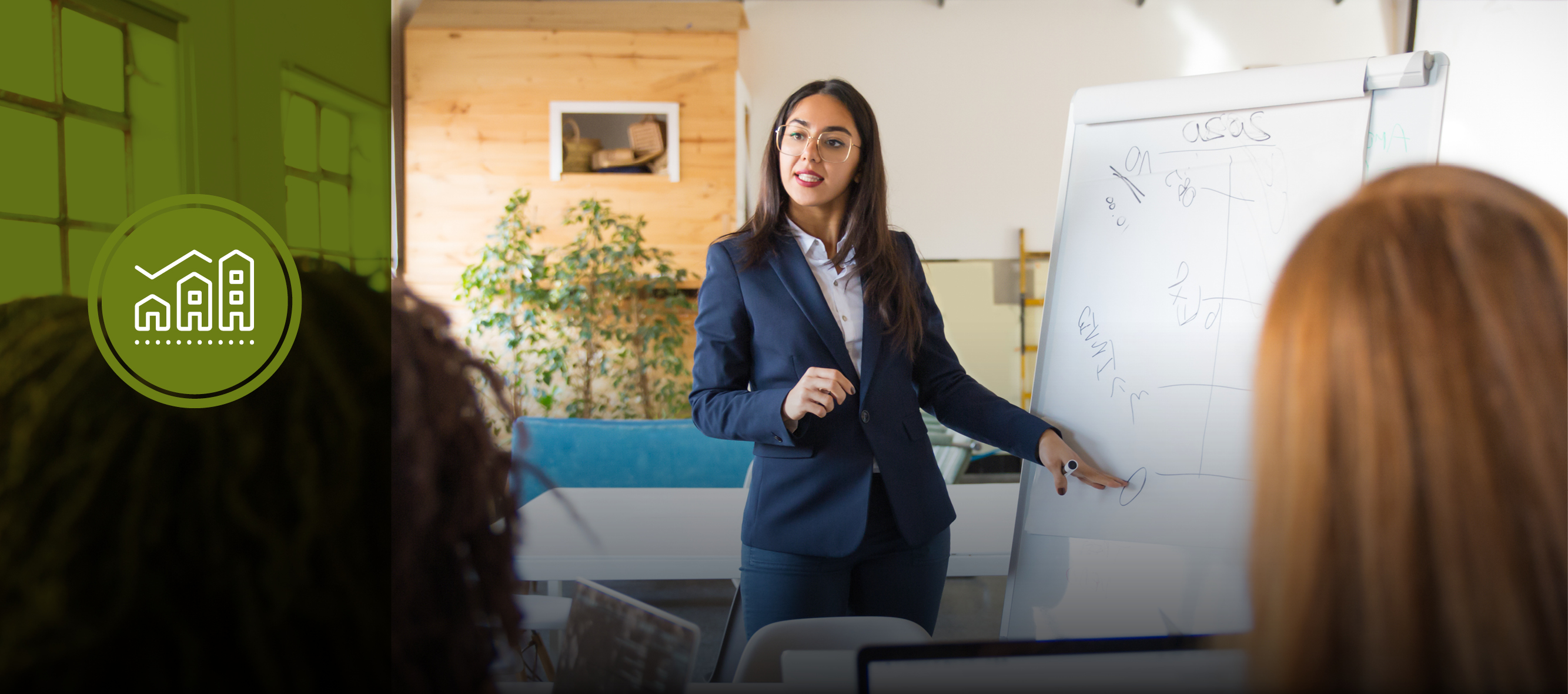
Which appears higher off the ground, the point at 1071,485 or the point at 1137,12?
the point at 1137,12

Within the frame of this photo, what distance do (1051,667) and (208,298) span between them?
2.42 ft

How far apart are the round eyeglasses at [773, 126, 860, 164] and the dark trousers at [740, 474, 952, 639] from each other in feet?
1.73

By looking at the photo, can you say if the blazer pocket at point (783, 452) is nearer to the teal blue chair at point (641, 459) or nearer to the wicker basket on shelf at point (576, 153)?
the teal blue chair at point (641, 459)

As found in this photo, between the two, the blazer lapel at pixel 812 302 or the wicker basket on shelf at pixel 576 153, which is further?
the wicker basket on shelf at pixel 576 153

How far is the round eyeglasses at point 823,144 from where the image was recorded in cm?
129

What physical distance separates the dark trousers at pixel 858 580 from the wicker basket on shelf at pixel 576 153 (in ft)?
10.4

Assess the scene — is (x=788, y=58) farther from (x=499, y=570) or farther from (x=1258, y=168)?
(x=499, y=570)

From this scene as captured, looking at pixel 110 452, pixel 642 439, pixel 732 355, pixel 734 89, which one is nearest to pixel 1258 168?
pixel 732 355

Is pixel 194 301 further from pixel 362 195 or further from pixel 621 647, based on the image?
pixel 621 647

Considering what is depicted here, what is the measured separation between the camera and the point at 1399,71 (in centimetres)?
120

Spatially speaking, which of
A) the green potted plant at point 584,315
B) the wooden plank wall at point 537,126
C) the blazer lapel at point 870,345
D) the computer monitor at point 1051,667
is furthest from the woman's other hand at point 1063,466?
the wooden plank wall at point 537,126

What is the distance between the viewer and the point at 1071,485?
54.9 inches

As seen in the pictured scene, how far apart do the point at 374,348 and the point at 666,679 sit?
32 centimetres

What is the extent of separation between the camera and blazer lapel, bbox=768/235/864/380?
4.08ft
